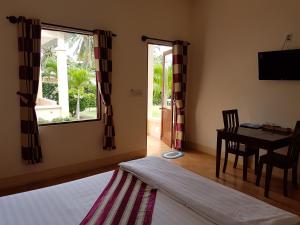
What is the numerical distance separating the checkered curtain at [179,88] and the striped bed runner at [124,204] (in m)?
2.74

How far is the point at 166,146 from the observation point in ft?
15.9

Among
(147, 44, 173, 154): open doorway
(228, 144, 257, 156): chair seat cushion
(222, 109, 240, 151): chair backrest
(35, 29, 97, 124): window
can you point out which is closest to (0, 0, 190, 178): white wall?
(35, 29, 97, 124): window

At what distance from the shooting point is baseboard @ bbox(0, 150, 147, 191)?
9.43ft

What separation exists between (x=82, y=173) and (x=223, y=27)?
130 inches

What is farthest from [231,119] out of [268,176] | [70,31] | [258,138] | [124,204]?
[70,31]

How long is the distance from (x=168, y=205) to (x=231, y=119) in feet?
7.86

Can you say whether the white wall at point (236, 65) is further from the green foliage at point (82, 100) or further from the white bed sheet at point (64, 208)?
the white bed sheet at point (64, 208)

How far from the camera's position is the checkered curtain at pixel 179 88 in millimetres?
4258

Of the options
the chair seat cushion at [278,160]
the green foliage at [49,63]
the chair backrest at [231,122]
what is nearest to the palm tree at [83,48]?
the green foliage at [49,63]

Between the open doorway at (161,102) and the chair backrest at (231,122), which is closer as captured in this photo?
the chair backrest at (231,122)

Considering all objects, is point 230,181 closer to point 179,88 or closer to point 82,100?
point 179,88

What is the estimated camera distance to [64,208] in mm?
1453

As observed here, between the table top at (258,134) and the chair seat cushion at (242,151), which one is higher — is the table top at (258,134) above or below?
above

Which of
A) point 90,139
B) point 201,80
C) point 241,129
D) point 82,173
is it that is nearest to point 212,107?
point 201,80
